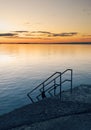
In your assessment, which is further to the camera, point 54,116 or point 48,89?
point 48,89

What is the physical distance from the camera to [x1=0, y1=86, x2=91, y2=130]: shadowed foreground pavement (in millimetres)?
12555

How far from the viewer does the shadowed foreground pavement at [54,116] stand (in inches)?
494

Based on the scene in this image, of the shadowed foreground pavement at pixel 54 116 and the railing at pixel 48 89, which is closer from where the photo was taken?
the shadowed foreground pavement at pixel 54 116

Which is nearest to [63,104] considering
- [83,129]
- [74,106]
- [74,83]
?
[74,106]

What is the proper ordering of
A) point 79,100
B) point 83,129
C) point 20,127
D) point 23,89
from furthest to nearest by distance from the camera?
1. point 23,89
2. point 79,100
3. point 20,127
4. point 83,129

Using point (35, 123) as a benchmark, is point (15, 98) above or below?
below

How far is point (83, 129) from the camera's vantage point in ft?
39.3

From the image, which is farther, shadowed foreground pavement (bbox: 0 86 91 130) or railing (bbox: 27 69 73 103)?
railing (bbox: 27 69 73 103)

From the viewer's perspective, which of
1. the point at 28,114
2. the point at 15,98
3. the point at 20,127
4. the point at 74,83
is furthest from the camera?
the point at 74,83

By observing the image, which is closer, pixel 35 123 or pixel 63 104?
pixel 35 123

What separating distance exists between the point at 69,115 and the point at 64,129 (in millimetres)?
1536

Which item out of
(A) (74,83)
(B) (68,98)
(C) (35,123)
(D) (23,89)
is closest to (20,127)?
(C) (35,123)

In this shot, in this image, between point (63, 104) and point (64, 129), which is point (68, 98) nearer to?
point (63, 104)

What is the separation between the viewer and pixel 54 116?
13852 millimetres
